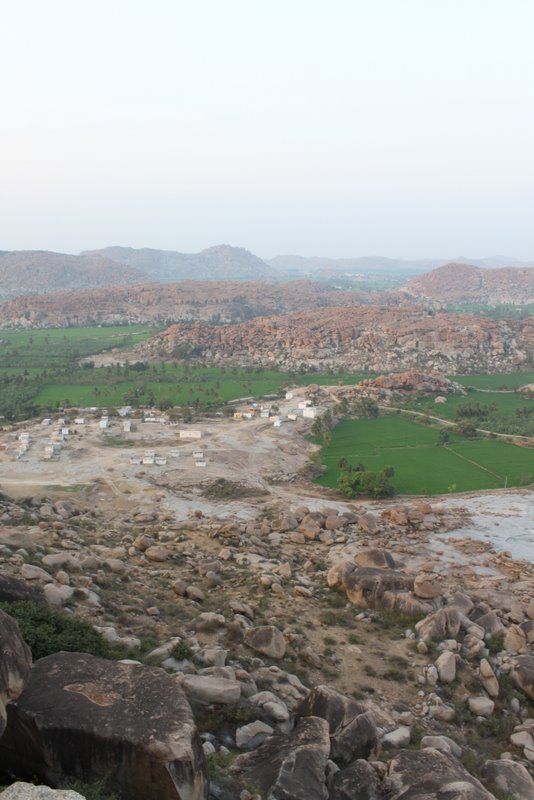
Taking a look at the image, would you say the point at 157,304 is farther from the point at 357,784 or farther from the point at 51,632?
the point at 357,784

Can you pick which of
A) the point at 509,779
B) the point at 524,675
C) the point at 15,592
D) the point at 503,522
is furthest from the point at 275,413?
the point at 509,779

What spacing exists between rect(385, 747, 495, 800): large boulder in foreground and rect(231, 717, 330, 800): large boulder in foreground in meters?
1.23

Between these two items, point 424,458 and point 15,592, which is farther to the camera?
point 424,458

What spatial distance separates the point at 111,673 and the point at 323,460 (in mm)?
31678

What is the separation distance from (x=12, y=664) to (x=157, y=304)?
129344 mm

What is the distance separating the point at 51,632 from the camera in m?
12.1

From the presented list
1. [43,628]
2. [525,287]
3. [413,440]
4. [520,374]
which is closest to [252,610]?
[43,628]

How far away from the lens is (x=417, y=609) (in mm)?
18250

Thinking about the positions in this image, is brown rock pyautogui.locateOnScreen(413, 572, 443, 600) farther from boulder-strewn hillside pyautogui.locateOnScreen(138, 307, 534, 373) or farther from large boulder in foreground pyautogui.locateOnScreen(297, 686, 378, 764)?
boulder-strewn hillside pyautogui.locateOnScreen(138, 307, 534, 373)

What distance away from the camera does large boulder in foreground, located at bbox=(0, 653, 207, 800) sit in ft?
27.3

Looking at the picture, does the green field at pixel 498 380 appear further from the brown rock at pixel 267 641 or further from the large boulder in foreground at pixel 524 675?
the brown rock at pixel 267 641

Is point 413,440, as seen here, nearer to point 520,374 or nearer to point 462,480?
point 462,480

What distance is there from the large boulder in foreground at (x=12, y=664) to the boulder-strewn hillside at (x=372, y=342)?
71.4m

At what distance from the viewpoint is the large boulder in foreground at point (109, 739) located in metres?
8.31
